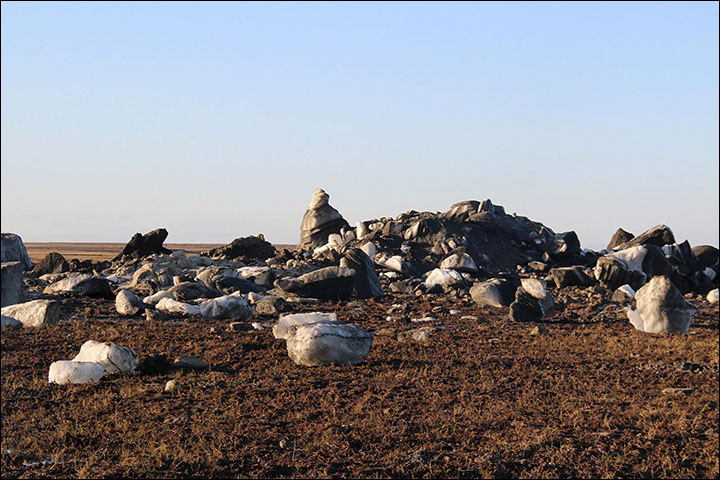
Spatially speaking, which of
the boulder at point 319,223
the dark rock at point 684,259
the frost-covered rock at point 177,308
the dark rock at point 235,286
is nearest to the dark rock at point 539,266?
the dark rock at point 684,259

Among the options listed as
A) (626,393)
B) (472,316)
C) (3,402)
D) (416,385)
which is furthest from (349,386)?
(472,316)

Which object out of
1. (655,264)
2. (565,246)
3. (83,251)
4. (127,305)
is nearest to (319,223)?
(565,246)

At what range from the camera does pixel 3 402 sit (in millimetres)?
10164

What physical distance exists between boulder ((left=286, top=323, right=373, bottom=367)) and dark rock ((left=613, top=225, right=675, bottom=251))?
2409 cm

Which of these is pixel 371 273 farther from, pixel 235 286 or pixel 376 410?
pixel 376 410

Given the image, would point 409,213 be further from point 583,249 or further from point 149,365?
point 149,365

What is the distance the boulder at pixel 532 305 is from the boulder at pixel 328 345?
792 cm

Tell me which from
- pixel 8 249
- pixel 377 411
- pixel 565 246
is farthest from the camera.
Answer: pixel 565 246

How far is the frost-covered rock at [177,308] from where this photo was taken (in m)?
18.9

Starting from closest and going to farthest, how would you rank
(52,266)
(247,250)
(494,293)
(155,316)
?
(155,316) → (494,293) → (52,266) → (247,250)

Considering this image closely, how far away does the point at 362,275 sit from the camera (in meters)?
24.1

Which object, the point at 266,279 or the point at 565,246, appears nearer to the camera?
the point at 266,279

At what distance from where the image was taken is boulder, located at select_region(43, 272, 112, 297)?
72.3ft

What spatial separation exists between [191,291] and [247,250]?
466 inches
